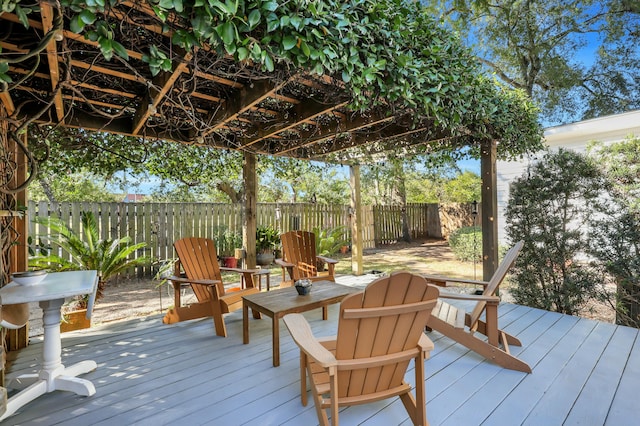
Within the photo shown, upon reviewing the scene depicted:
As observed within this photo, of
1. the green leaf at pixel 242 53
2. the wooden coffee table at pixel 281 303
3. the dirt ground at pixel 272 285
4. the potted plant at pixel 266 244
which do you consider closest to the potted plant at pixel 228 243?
the potted plant at pixel 266 244

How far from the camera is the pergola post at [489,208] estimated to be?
3.82 meters

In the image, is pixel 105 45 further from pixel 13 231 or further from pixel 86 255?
pixel 86 255

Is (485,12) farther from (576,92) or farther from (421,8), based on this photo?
(421,8)

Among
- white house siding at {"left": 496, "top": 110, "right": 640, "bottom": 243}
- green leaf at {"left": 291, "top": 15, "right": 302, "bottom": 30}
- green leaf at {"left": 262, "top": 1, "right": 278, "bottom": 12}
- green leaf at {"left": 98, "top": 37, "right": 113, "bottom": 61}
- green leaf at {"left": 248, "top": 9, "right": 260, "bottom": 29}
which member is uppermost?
white house siding at {"left": 496, "top": 110, "right": 640, "bottom": 243}

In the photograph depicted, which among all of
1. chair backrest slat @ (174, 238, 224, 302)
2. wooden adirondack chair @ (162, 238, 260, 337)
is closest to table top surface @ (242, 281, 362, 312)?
wooden adirondack chair @ (162, 238, 260, 337)

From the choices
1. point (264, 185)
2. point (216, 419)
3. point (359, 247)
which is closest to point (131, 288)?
point (359, 247)

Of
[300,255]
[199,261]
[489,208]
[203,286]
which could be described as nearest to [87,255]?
[199,261]

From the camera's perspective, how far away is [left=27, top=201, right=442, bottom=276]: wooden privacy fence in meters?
5.20

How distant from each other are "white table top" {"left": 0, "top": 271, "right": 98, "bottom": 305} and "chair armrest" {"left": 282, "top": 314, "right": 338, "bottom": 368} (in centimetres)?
121

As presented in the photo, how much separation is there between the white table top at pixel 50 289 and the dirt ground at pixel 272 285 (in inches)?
62.1

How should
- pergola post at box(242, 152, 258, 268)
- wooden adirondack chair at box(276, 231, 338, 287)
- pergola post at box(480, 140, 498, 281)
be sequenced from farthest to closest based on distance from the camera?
pergola post at box(242, 152, 258, 268), wooden adirondack chair at box(276, 231, 338, 287), pergola post at box(480, 140, 498, 281)

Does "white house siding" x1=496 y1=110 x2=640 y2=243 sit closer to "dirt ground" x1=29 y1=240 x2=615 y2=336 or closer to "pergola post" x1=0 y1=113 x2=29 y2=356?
"dirt ground" x1=29 y1=240 x2=615 y2=336

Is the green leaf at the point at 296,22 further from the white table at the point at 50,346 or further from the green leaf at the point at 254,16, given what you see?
the white table at the point at 50,346

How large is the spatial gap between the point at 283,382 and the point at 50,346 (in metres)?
1.49
